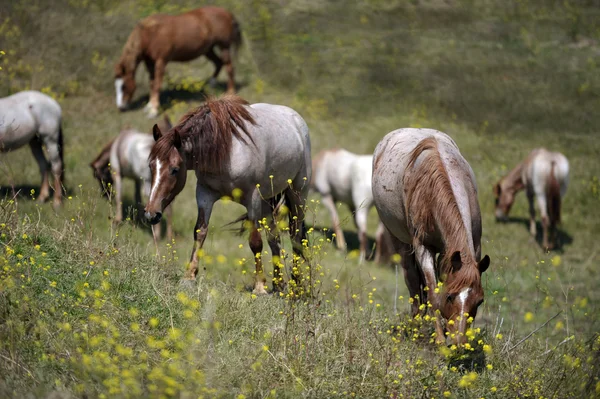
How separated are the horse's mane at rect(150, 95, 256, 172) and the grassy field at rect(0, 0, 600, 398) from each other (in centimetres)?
89

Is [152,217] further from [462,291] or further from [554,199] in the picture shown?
[554,199]

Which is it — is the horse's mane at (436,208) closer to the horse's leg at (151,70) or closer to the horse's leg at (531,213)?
the horse's leg at (531,213)

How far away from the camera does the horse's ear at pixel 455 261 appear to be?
517cm

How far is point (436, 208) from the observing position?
5633 mm

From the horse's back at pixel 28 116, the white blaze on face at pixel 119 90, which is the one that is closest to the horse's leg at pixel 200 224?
the horse's back at pixel 28 116

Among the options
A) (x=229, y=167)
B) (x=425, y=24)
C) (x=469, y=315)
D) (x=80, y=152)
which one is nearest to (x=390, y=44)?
(x=425, y=24)

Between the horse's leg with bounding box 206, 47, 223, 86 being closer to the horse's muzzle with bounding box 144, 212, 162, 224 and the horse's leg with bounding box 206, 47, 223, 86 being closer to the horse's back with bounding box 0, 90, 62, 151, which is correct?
the horse's back with bounding box 0, 90, 62, 151

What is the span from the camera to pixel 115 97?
52.8ft

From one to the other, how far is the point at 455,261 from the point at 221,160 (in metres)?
2.43

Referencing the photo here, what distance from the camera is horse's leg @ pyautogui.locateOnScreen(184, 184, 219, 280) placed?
6.25 meters

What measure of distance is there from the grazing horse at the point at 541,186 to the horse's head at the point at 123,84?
28.0 feet

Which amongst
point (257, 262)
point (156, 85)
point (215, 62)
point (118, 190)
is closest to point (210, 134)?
point (257, 262)

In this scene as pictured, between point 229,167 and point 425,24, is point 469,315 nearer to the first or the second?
point 229,167

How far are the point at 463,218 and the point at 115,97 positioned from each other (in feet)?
40.2
